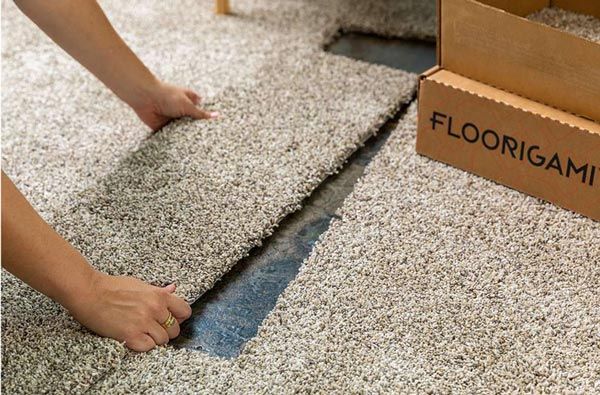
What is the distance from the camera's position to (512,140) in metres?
1.29

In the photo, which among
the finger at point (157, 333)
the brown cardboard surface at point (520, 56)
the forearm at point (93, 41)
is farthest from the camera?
the forearm at point (93, 41)

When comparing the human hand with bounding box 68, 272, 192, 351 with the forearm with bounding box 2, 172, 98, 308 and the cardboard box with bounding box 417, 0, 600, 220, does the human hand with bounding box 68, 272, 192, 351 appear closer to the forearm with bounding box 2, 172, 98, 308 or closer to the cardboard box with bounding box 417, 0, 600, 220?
the forearm with bounding box 2, 172, 98, 308

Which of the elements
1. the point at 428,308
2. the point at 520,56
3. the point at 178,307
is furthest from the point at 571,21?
the point at 178,307

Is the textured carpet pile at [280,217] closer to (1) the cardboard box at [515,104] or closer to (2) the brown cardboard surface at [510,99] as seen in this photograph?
(1) the cardboard box at [515,104]

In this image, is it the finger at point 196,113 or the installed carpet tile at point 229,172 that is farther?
the finger at point 196,113

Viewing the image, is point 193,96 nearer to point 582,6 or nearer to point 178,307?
point 178,307

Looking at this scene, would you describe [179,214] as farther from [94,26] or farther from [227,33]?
[227,33]

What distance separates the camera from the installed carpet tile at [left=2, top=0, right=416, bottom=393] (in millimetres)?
1144

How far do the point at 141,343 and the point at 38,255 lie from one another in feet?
0.57

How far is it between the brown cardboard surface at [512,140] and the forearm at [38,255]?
618mm

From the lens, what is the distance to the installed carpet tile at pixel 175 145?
1.14 meters

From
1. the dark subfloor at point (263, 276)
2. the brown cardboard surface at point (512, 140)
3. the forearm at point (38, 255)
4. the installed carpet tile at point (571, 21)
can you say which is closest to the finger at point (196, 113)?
the dark subfloor at point (263, 276)

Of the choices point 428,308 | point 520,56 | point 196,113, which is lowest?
point 428,308

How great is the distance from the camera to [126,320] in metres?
1.06
